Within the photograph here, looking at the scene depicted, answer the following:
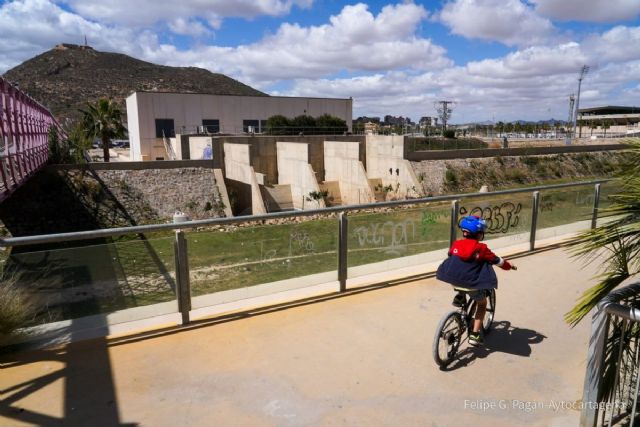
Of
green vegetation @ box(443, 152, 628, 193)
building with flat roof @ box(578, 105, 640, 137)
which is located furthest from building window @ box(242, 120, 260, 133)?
building with flat roof @ box(578, 105, 640, 137)

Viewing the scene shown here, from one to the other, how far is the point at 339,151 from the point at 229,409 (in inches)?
1345

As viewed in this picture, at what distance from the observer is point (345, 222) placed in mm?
6184

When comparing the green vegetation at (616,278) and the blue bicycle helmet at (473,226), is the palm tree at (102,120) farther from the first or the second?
the green vegetation at (616,278)

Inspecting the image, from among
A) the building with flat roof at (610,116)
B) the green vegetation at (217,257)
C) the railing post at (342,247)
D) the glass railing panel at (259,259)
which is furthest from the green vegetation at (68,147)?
the building with flat roof at (610,116)

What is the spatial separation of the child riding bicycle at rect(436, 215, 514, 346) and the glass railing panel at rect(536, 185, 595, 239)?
16.7ft

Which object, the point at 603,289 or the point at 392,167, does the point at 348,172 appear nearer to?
the point at 392,167

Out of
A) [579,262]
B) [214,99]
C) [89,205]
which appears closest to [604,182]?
[579,262]

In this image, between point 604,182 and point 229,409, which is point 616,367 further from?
point 604,182

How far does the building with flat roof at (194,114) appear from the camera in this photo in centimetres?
5144

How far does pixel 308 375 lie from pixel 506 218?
5.72 m

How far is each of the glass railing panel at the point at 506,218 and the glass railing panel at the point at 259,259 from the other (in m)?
3.26

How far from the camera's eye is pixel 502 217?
27.2 ft

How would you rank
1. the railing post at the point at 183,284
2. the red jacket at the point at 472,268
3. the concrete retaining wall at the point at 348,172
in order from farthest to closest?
the concrete retaining wall at the point at 348,172, the railing post at the point at 183,284, the red jacket at the point at 472,268

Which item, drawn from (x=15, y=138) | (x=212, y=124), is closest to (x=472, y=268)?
(x=15, y=138)
